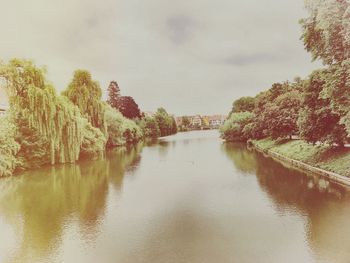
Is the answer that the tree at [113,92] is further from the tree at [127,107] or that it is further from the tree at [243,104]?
the tree at [243,104]

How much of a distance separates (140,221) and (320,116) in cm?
1897

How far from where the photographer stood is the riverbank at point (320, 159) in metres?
26.5

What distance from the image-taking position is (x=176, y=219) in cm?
1778

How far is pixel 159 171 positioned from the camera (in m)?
35.3

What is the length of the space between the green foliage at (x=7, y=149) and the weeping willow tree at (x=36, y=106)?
6.96ft

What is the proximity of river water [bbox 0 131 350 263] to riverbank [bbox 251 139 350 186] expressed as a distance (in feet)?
4.82

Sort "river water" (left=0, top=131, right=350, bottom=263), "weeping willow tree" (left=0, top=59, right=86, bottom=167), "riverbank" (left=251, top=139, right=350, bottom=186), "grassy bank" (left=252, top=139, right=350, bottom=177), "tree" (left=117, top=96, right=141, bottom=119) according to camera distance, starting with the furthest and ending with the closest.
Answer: "tree" (left=117, top=96, right=141, bottom=119), "weeping willow tree" (left=0, top=59, right=86, bottom=167), "grassy bank" (left=252, top=139, right=350, bottom=177), "riverbank" (left=251, top=139, right=350, bottom=186), "river water" (left=0, top=131, right=350, bottom=263)

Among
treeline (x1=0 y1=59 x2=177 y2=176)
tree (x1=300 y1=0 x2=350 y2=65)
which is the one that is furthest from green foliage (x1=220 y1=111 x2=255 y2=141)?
tree (x1=300 y1=0 x2=350 y2=65)

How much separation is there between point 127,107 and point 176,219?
8834cm

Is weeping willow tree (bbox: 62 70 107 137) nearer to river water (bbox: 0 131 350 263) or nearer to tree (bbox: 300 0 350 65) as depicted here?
river water (bbox: 0 131 350 263)

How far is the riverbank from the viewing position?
2652 centimetres

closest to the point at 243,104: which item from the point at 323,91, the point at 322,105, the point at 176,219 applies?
the point at 322,105

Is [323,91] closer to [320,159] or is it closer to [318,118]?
[318,118]

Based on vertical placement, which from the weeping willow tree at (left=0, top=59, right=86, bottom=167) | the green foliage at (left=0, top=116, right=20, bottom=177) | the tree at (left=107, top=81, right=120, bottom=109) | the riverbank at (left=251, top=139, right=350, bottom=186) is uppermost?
the tree at (left=107, top=81, right=120, bottom=109)
